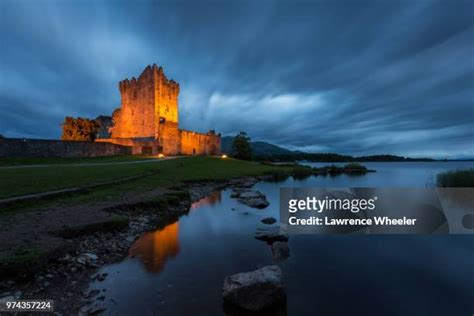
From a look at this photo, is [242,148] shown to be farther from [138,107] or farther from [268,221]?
[268,221]

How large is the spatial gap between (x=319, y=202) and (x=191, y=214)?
7.03 m

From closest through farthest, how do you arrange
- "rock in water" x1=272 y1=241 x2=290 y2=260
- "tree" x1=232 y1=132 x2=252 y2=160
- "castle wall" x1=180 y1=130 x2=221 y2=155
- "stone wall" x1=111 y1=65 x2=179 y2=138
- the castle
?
"rock in water" x1=272 y1=241 x2=290 y2=260 < the castle < "stone wall" x1=111 y1=65 x2=179 y2=138 < "castle wall" x1=180 y1=130 x2=221 y2=155 < "tree" x1=232 y1=132 x2=252 y2=160

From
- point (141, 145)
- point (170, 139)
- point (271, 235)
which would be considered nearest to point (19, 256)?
point (271, 235)

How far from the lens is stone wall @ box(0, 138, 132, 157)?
A: 2966 cm

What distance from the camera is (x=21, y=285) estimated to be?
5168 millimetres

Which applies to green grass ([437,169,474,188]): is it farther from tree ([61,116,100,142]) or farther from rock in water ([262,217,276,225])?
tree ([61,116,100,142])

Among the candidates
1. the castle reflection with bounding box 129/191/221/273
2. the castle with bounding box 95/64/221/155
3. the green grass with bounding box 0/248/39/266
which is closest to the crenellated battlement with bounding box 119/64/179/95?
the castle with bounding box 95/64/221/155

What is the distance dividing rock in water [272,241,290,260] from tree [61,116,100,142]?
5634 cm

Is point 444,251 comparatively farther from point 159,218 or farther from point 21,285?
point 21,285

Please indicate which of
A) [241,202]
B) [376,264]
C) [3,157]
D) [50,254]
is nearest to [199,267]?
[50,254]

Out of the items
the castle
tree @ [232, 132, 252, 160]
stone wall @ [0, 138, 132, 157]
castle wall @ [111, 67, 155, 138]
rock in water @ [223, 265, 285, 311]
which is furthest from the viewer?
tree @ [232, 132, 252, 160]

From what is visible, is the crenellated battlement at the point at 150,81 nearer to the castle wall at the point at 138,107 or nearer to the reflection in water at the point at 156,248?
the castle wall at the point at 138,107

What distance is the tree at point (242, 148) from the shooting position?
7256 centimetres

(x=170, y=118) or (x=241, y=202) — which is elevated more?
(x=170, y=118)
